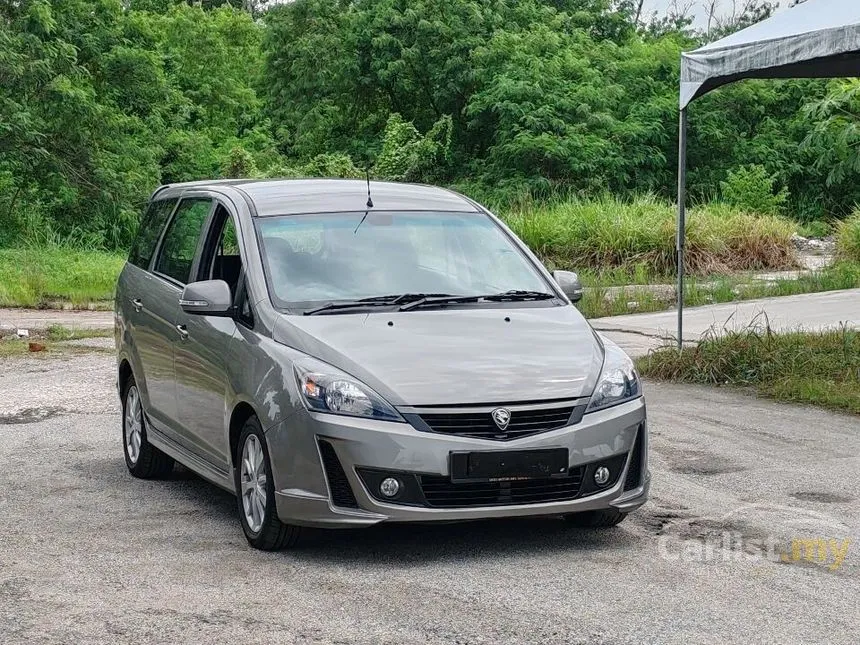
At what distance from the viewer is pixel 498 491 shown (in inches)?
245

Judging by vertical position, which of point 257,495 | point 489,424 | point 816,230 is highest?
point 489,424

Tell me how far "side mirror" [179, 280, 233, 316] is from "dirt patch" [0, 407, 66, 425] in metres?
4.02

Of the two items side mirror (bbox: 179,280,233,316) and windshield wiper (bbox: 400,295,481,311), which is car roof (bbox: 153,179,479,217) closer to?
side mirror (bbox: 179,280,233,316)

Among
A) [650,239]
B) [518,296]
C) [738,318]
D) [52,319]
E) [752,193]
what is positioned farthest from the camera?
[752,193]

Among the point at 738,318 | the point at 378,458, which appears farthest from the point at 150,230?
the point at 738,318

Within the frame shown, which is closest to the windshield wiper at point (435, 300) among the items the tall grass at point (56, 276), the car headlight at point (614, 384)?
Result: the car headlight at point (614, 384)

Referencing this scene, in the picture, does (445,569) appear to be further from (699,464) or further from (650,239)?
(650,239)

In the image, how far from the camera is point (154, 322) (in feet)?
27.0

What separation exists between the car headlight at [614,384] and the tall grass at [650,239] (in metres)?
16.5

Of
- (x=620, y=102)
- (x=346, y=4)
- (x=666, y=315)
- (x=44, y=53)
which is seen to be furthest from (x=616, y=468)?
(x=346, y=4)

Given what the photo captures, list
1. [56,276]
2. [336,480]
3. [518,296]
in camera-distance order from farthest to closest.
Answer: [56,276] < [518,296] < [336,480]

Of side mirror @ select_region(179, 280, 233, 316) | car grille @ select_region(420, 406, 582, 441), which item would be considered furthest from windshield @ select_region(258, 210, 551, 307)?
car grille @ select_region(420, 406, 582, 441)

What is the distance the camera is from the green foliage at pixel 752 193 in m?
33.5

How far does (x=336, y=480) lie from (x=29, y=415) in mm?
5389
